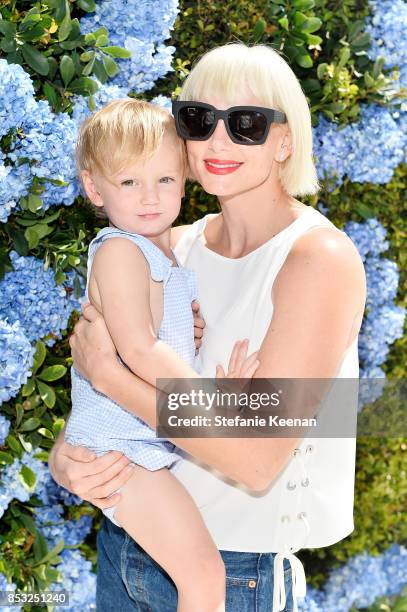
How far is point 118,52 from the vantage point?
10.0ft

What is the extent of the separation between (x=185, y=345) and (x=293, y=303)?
1.29 feet

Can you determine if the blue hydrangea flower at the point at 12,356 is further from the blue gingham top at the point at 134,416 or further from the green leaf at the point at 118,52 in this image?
the green leaf at the point at 118,52

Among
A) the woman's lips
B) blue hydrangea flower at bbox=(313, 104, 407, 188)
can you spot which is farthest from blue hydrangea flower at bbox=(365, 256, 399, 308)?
the woman's lips

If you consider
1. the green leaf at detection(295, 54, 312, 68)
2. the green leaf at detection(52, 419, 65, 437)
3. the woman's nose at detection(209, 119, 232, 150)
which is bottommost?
the green leaf at detection(52, 419, 65, 437)

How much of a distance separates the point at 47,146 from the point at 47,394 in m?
0.83

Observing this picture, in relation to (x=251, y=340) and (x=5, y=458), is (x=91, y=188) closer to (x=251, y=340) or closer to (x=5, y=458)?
(x=251, y=340)

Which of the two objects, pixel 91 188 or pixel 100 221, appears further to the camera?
pixel 100 221

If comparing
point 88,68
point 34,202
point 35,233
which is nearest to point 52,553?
point 35,233

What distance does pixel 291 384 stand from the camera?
7.02ft

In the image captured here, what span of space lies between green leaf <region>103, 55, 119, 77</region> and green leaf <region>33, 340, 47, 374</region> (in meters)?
0.93

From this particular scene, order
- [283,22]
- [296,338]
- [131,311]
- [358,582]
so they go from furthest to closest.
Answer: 1. [358,582]
2. [283,22]
3. [131,311]
4. [296,338]

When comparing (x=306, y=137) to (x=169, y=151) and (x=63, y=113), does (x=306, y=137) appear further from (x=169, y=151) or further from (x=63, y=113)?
(x=63, y=113)

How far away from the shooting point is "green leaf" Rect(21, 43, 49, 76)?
2.92 meters

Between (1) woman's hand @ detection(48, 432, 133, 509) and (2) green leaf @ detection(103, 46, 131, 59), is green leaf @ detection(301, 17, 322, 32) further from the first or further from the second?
(1) woman's hand @ detection(48, 432, 133, 509)
